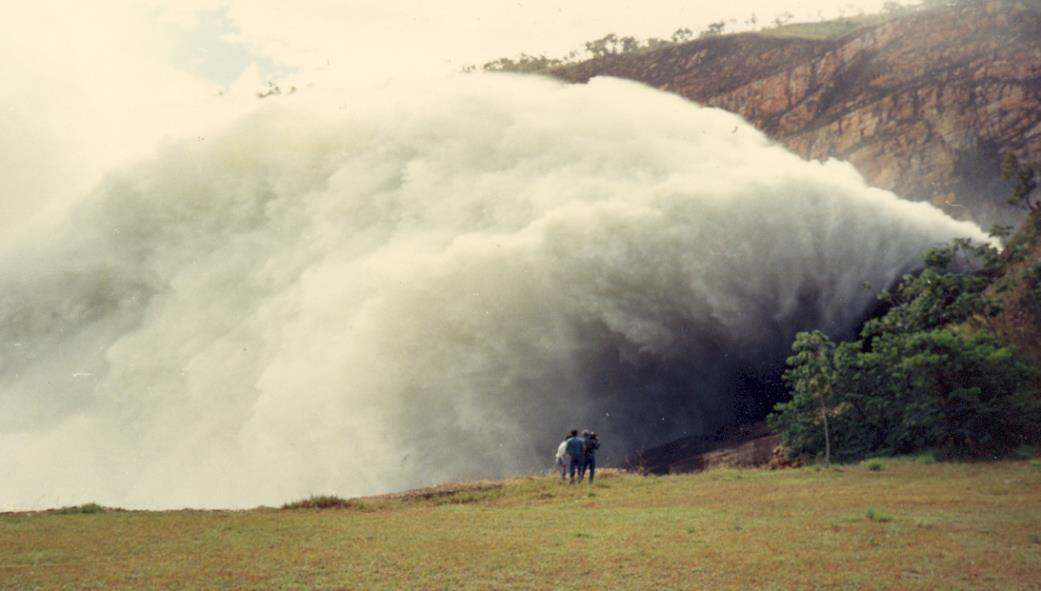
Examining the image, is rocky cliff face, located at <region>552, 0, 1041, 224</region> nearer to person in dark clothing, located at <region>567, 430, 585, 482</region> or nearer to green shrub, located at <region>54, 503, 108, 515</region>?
person in dark clothing, located at <region>567, 430, 585, 482</region>

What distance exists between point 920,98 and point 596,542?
3249cm

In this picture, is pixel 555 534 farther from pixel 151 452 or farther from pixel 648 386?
pixel 151 452

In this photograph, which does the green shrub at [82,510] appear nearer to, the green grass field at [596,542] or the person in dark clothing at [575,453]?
the green grass field at [596,542]

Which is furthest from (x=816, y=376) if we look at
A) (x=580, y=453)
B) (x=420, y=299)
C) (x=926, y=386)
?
→ (x=420, y=299)

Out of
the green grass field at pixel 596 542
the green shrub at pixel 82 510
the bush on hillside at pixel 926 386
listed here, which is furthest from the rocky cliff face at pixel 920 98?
the green shrub at pixel 82 510

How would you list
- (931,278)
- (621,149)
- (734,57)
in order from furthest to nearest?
(734,57)
(621,149)
(931,278)

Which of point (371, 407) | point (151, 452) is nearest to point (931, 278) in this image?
point (371, 407)

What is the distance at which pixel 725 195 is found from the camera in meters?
25.4

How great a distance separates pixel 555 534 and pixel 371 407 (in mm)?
15469

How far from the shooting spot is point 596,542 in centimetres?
830

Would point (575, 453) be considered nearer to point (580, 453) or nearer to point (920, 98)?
point (580, 453)

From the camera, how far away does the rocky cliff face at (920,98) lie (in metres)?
32.0

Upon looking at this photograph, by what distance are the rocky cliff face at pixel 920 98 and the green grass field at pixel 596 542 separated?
23.1 m

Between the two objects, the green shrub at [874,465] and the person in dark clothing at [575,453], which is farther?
the person in dark clothing at [575,453]
